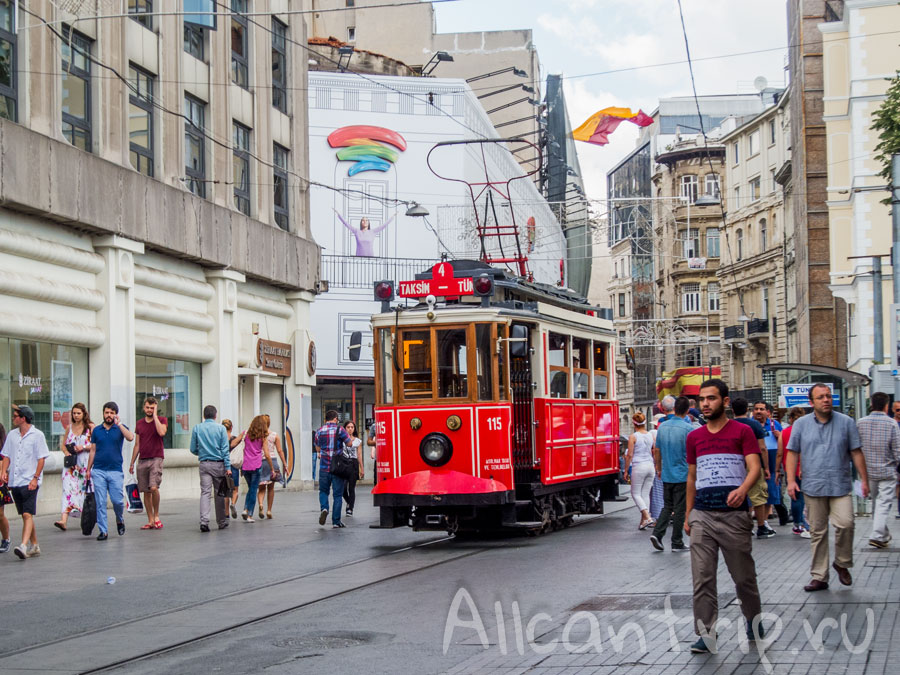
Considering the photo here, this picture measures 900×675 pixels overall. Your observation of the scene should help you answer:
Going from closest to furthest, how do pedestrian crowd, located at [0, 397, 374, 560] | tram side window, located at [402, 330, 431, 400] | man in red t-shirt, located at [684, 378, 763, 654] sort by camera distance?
man in red t-shirt, located at [684, 378, 763, 654] → pedestrian crowd, located at [0, 397, 374, 560] → tram side window, located at [402, 330, 431, 400]

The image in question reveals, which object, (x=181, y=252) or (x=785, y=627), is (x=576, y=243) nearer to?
(x=181, y=252)

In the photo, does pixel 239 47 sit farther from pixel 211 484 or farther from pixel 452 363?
pixel 452 363

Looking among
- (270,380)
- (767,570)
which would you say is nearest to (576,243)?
(270,380)

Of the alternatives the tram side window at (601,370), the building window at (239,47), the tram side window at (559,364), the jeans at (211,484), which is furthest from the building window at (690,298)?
the jeans at (211,484)

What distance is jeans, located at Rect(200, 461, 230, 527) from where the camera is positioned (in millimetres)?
19719

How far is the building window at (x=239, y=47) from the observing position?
31578 mm

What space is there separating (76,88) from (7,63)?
2292 millimetres

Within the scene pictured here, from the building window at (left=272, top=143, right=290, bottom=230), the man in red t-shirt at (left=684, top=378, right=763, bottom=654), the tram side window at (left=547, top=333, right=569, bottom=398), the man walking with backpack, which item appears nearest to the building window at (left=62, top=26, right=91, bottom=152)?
the man walking with backpack

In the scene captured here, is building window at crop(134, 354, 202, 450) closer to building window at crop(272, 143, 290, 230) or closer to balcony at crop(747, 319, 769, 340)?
building window at crop(272, 143, 290, 230)

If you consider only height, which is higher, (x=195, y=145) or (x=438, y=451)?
(x=195, y=145)

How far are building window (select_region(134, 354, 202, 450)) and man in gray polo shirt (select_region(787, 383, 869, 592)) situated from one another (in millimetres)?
17322

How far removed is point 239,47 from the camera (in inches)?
1262

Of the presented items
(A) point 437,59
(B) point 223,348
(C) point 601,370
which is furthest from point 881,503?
(A) point 437,59

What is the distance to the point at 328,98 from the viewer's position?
146 feet
